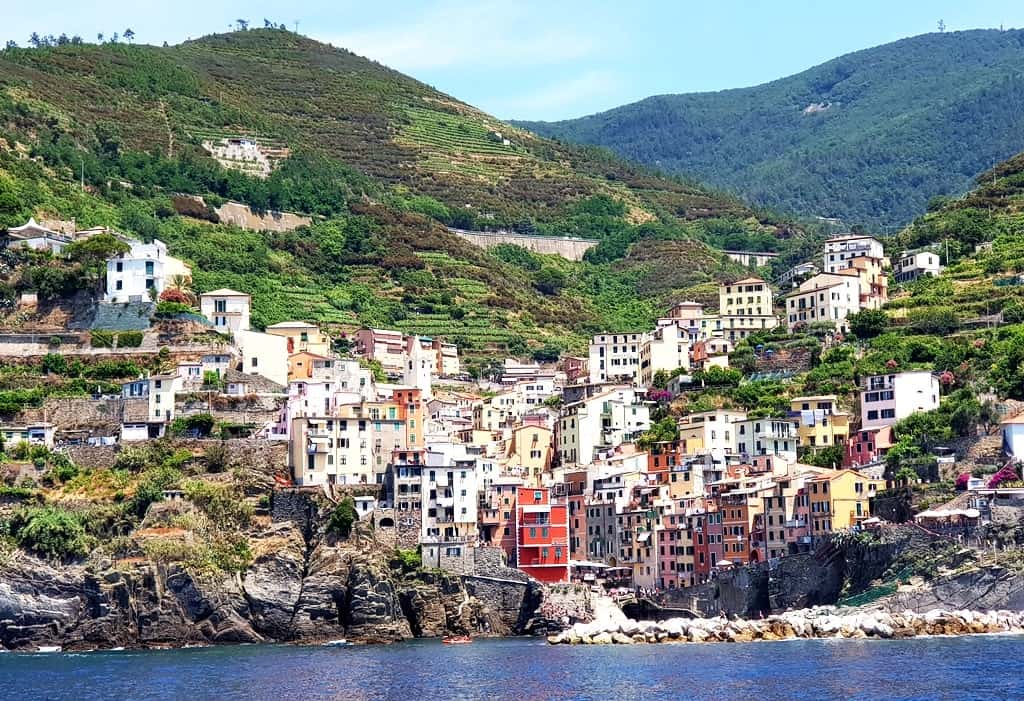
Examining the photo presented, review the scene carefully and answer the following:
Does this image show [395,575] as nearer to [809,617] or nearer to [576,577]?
[576,577]

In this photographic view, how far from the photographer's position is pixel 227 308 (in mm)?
107562

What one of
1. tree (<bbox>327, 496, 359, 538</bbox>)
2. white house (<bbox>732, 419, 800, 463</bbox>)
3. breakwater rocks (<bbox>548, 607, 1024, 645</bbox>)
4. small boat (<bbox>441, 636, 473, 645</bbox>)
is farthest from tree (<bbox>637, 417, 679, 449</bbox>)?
small boat (<bbox>441, 636, 473, 645</bbox>)

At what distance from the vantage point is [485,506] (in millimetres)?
93250

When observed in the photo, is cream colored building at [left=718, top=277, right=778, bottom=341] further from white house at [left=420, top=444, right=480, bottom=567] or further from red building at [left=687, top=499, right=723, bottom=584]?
white house at [left=420, top=444, right=480, bottom=567]

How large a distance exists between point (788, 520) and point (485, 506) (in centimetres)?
1536

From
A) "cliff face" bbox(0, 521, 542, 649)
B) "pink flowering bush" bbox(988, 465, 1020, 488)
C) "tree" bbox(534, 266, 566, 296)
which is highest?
"tree" bbox(534, 266, 566, 296)

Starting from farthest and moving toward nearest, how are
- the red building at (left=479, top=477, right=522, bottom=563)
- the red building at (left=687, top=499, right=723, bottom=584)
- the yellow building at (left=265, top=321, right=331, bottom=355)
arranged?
the yellow building at (left=265, top=321, right=331, bottom=355) → the red building at (left=479, top=477, right=522, bottom=563) → the red building at (left=687, top=499, right=723, bottom=584)

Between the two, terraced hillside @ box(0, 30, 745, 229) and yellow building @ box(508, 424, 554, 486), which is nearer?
yellow building @ box(508, 424, 554, 486)

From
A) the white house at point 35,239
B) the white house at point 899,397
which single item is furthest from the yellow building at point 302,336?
the white house at point 899,397

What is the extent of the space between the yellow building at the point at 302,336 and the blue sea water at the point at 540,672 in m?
30.7

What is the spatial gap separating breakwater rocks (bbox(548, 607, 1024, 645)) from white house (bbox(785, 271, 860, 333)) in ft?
114

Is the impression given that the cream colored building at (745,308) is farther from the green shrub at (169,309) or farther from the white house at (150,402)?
the white house at (150,402)

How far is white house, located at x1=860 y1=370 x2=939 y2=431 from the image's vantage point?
94581 mm

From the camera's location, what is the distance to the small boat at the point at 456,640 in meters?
82.8
